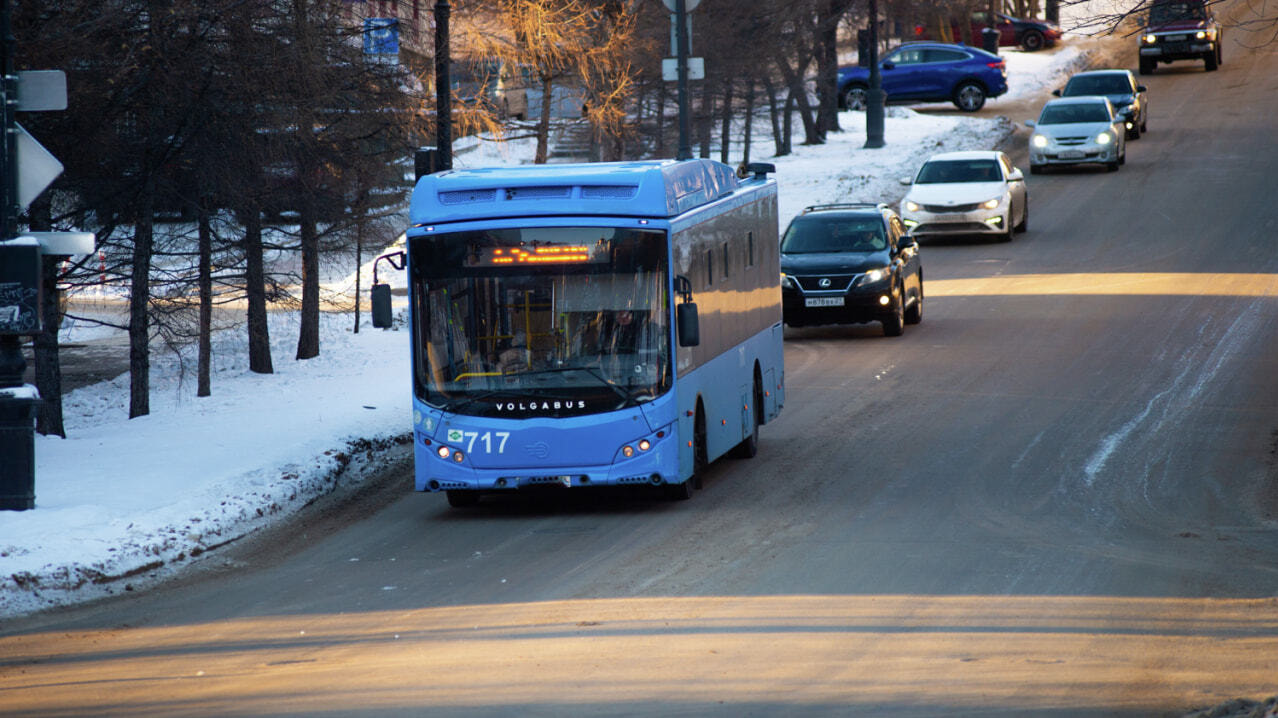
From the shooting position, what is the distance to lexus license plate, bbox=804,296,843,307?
22719mm

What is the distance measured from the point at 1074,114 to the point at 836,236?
59.7ft

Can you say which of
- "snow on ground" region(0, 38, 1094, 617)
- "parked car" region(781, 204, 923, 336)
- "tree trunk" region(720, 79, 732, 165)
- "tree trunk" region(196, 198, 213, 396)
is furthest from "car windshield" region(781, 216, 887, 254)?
"tree trunk" region(720, 79, 732, 165)

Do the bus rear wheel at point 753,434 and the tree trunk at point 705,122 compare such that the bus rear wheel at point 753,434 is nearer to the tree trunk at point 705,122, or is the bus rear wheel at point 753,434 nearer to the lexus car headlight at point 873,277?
the lexus car headlight at point 873,277

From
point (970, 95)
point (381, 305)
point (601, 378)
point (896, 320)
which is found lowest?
point (896, 320)

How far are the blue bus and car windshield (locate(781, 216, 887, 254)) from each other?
1110 centimetres

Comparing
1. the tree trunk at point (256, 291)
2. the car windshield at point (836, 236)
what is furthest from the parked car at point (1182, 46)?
the tree trunk at point (256, 291)

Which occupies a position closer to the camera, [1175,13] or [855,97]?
[1175,13]

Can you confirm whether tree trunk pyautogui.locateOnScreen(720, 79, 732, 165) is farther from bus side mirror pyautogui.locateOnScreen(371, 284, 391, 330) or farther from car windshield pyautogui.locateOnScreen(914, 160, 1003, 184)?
bus side mirror pyautogui.locateOnScreen(371, 284, 391, 330)

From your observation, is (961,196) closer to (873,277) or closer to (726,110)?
(726,110)

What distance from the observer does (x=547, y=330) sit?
12477 mm

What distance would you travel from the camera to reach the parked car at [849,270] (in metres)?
22.7

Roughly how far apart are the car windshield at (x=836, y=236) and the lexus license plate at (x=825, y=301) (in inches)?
43.3

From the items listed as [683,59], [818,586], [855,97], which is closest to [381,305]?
[818,586]

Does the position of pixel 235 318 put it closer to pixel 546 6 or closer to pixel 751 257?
pixel 546 6
